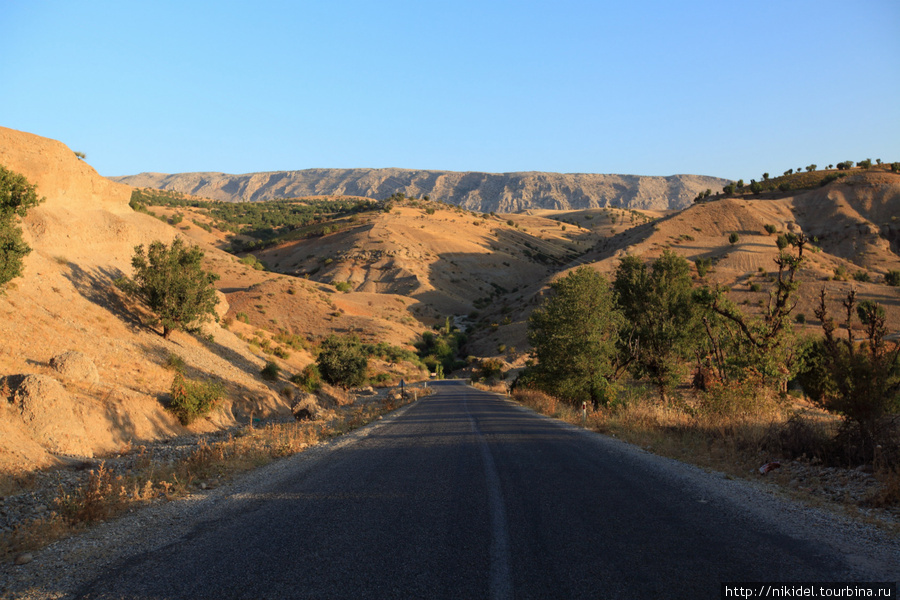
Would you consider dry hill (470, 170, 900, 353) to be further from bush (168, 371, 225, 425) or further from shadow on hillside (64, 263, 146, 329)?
bush (168, 371, 225, 425)

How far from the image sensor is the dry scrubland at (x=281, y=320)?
11.3 meters

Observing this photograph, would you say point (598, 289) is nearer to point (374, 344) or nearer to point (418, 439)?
point (418, 439)

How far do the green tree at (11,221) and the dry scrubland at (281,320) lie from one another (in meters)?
1.28

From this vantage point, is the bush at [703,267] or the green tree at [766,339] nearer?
the green tree at [766,339]

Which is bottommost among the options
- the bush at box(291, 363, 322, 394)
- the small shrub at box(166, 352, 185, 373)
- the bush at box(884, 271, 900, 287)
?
the bush at box(291, 363, 322, 394)

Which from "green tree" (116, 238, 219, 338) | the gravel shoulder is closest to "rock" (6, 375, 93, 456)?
the gravel shoulder

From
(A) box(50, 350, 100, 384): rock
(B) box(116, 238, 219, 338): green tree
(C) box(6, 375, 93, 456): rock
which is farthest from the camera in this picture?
(B) box(116, 238, 219, 338): green tree

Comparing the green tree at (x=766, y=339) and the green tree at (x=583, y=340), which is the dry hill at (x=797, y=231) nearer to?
the green tree at (x=583, y=340)

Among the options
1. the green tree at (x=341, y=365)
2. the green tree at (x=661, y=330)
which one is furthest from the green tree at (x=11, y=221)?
the green tree at (x=661, y=330)

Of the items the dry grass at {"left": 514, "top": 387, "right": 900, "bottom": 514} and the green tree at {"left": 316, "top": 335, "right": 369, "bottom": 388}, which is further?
the green tree at {"left": 316, "top": 335, "right": 369, "bottom": 388}

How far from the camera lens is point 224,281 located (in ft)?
219

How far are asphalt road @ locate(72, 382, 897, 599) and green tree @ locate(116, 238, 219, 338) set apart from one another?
60.3 feet

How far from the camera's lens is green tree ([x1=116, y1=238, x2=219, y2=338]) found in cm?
2406

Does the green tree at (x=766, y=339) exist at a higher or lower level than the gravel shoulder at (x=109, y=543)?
higher
